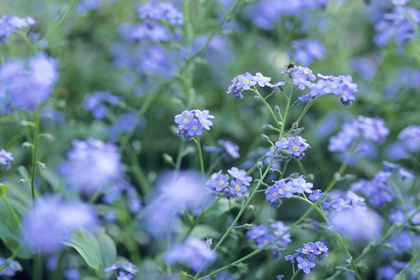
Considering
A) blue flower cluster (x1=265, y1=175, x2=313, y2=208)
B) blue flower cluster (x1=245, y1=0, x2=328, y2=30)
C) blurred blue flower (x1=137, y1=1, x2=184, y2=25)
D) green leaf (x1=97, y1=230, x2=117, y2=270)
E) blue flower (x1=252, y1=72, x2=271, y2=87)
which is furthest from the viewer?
blue flower cluster (x1=245, y1=0, x2=328, y2=30)

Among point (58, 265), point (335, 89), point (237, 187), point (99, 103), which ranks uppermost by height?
point (335, 89)

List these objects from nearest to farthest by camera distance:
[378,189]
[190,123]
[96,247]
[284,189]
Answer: [284,189], [190,123], [96,247], [378,189]

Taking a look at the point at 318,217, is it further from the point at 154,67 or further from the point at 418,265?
the point at 154,67

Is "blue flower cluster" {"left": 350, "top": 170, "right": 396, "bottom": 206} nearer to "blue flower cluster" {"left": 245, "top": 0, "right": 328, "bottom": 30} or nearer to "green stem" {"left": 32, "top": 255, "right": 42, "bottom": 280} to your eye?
"green stem" {"left": 32, "top": 255, "right": 42, "bottom": 280}

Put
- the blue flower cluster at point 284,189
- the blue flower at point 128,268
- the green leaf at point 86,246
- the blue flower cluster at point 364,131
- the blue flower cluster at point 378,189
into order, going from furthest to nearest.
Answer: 1. the blue flower cluster at point 364,131
2. the blue flower cluster at point 378,189
3. the green leaf at point 86,246
4. the blue flower at point 128,268
5. the blue flower cluster at point 284,189

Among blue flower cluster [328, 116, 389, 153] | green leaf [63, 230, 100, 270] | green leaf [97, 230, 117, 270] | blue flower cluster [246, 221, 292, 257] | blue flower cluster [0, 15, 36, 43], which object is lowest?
green leaf [97, 230, 117, 270]

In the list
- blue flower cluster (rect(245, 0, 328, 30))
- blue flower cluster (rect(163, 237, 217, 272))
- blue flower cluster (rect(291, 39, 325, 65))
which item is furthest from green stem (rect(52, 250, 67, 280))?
blue flower cluster (rect(245, 0, 328, 30))

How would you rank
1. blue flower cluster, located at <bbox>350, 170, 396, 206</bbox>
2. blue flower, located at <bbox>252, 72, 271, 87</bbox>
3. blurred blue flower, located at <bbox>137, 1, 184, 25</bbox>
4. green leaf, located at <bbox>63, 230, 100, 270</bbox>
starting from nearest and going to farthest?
1. blue flower, located at <bbox>252, 72, 271, 87</bbox>
2. green leaf, located at <bbox>63, 230, 100, 270</bbox>
3. blue flower cluster, located at <bbox>350, 170, 396, 206</bbox>
4. blurred blue flower, located at <bbox>137, 1, 184, 25</bbox>

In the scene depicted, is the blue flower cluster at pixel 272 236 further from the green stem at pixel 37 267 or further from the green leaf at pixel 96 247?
the green stem at pixel 37 267

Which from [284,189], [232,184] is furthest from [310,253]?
[232,184]

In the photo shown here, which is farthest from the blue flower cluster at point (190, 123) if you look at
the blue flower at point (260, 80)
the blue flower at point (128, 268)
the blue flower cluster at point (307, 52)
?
the blue flower cluster at point (307, 52)

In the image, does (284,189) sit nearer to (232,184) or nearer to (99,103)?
(232,184)

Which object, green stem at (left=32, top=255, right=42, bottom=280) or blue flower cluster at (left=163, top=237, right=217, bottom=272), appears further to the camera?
green stem at (left=32, top=255, right=42, bottom=280)

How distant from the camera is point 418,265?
258 centimetres
